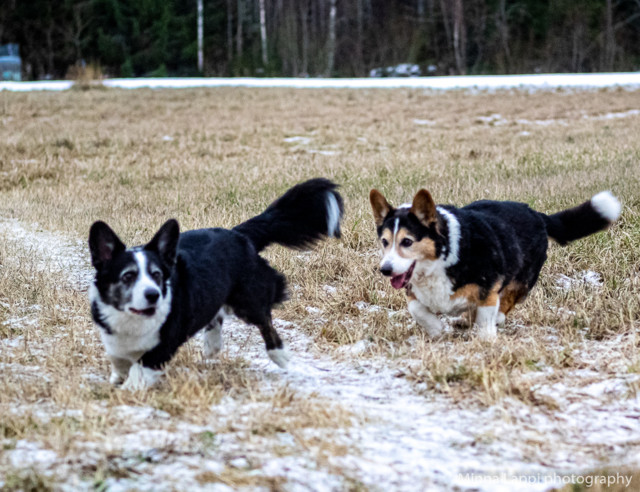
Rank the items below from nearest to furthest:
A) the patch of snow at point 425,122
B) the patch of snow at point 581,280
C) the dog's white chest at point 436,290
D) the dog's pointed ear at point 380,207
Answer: the dog's white chest at point 436,290 < the dog's pointed ear at point 380,207 < the patch of snow at point 581,280 < the patch of snow at point 425,122

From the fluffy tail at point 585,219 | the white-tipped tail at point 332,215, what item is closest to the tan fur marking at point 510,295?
the fluffy tail at point 585,219

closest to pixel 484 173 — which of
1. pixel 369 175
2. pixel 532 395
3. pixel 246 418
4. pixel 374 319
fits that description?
pixel 369 175

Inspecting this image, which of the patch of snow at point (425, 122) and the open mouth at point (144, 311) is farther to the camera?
the patch of snow at point (425, 122)

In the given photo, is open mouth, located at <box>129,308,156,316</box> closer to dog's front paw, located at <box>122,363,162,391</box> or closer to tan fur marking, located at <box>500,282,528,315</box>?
dog's front paw, located at <box>122,363,162,391</box>

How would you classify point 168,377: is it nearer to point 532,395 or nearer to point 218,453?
point 218,453

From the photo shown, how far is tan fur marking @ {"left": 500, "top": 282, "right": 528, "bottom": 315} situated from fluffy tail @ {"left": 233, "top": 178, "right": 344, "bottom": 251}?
1.12m

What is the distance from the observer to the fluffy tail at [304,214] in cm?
437

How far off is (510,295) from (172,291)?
2.18 m

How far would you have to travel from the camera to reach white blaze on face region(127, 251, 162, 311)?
335cm

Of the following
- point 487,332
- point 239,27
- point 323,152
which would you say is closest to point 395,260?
point 487,332

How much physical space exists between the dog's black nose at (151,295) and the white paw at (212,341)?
95 centimetres

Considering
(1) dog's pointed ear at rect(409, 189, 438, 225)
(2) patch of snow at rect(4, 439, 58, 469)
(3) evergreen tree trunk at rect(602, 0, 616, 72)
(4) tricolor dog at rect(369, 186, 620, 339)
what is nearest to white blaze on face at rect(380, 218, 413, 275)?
(4) tricolor dog at rect(369, 186, 620, 339)

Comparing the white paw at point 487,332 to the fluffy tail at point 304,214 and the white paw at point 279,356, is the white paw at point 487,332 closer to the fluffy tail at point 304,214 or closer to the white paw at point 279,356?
the fluffy tail at point 304,214

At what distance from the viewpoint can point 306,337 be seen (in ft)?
15.4
